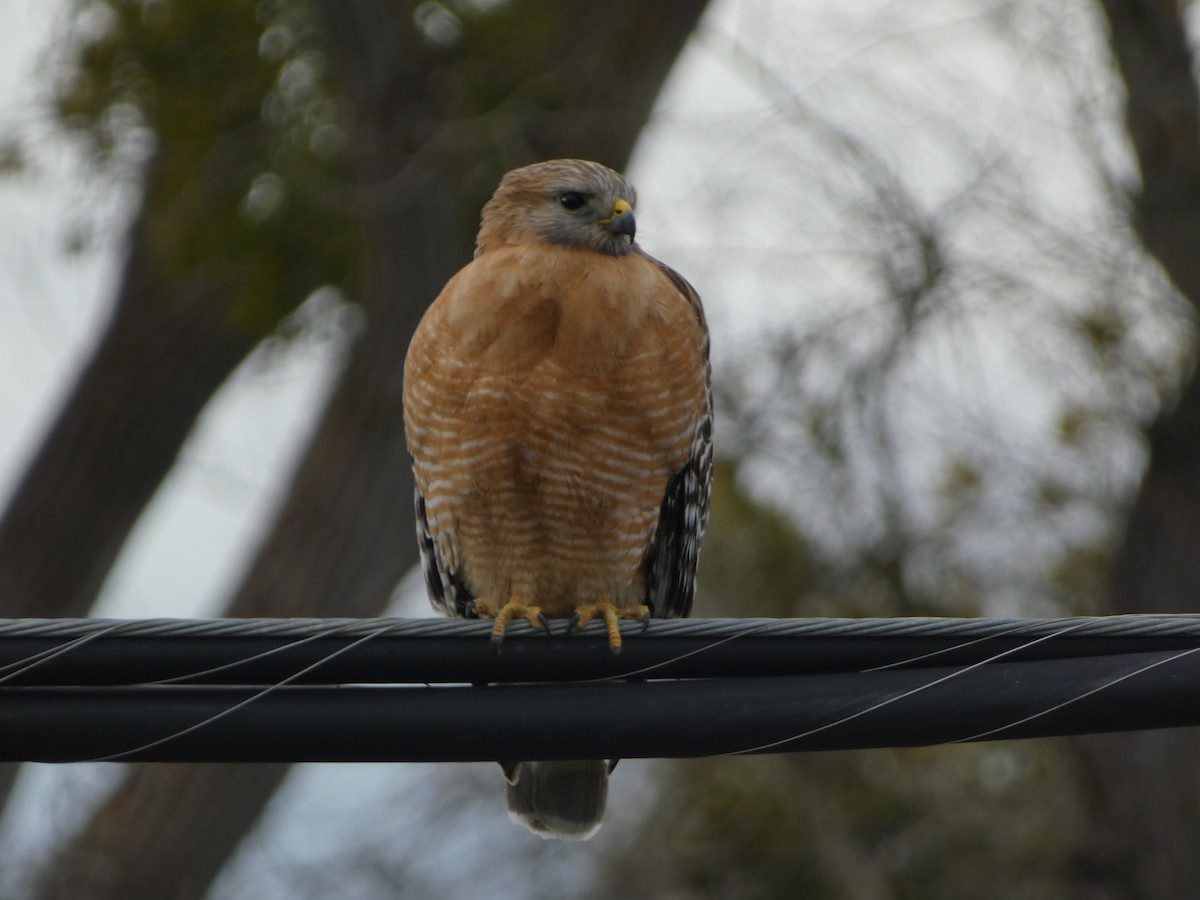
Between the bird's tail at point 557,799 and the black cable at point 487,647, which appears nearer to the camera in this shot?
the black cable at point 487,647

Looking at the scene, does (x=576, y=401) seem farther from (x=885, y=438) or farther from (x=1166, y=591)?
(x=1166, y=591)

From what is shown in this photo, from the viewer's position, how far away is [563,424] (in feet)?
12.2

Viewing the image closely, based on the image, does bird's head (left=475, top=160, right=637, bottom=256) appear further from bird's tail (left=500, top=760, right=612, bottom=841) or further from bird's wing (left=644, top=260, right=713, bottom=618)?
bird's tail (left=500, top=760, right=612, bottom=841)

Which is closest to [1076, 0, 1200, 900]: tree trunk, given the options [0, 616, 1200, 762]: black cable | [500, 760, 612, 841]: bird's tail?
[500, 760, 612, 841]: bird's tail

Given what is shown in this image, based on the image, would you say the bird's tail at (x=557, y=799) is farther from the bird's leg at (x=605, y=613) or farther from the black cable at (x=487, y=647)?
the black cable at (x=487, y=647)

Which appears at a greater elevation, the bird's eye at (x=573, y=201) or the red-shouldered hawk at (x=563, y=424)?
the bird's eye at (x=573, y=201)

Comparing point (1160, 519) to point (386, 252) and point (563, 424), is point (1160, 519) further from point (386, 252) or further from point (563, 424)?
point (563, 424)

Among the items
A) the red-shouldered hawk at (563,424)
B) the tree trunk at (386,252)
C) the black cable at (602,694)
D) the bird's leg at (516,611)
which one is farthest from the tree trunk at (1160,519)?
the black cable at (602,694)

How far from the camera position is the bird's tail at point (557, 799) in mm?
4055

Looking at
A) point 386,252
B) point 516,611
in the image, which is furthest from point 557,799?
point 386,252

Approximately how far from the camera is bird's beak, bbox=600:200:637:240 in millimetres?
4180

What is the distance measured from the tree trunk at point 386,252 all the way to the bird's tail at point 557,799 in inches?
118

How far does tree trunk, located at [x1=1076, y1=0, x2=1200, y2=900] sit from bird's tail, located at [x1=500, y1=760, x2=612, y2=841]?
3.65 m

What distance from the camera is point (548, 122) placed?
21.4 feet
